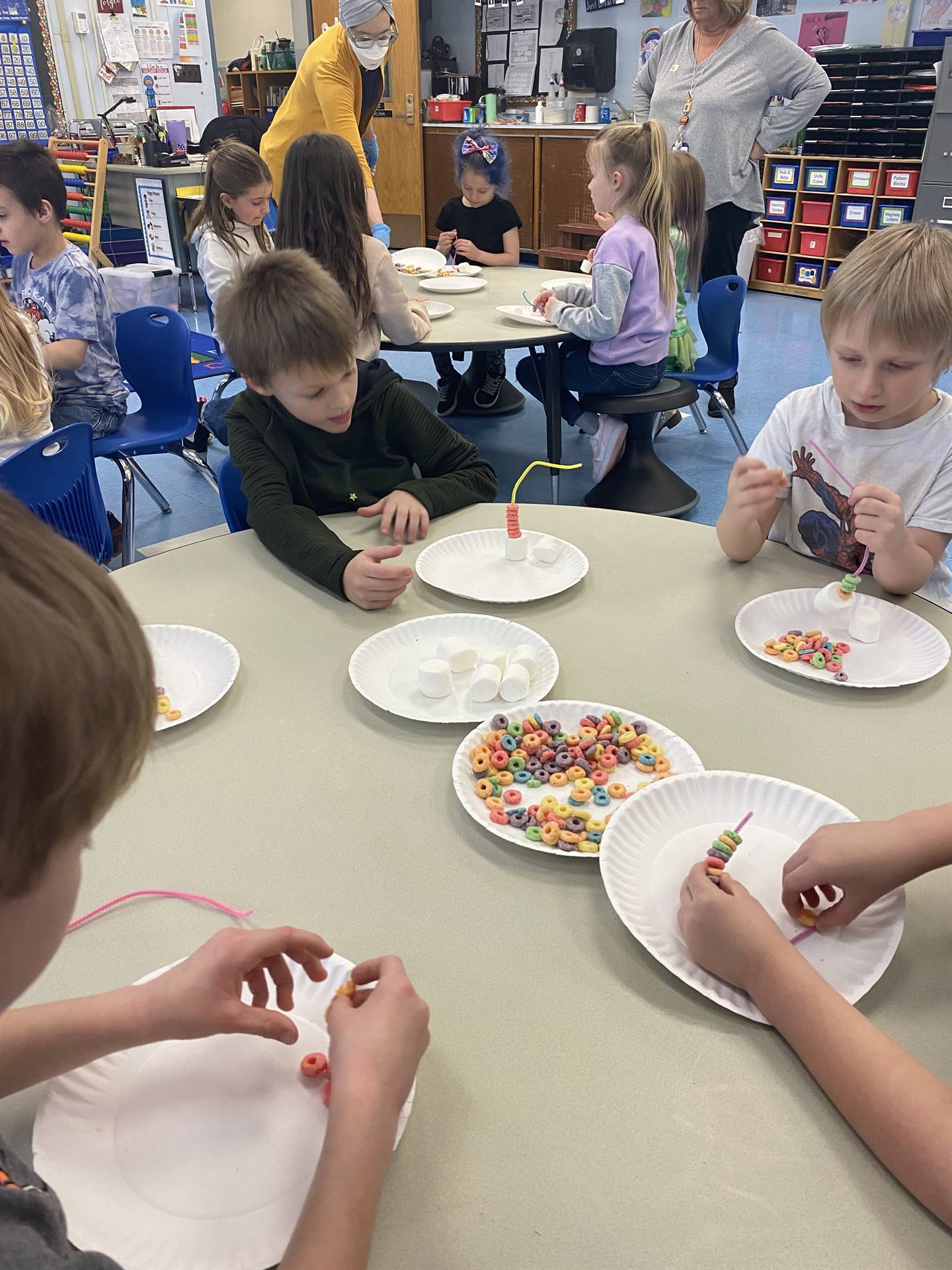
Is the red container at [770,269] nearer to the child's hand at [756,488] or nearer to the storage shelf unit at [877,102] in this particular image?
the storage shelf unit at [877,102]

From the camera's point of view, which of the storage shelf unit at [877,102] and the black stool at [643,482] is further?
the storage shelf unit at [877,102]

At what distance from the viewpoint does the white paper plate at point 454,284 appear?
9.75ft

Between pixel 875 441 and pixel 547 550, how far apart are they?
0.51 meters

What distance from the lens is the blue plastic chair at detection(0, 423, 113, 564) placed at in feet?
5.14

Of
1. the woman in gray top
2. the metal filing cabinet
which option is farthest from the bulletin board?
the woman in gray top

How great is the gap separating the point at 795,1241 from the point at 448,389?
377cm

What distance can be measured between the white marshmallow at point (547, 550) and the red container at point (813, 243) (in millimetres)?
5367

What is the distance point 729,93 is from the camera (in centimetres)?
325

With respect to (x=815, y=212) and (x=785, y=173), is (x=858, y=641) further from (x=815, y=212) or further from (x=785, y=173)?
(x=785, y=173)

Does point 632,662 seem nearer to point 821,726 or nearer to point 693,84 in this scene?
point 821,726

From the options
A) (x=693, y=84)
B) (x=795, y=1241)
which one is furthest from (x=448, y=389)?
(x=795, y=1241)

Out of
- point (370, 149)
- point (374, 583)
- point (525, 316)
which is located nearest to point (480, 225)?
point (370, 149)

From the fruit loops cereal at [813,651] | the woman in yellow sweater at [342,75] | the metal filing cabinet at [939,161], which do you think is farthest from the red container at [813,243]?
the fruit loops cereal at [813,651]

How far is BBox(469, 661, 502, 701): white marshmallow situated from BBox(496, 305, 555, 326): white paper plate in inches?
75.0
